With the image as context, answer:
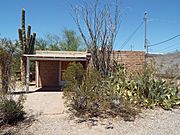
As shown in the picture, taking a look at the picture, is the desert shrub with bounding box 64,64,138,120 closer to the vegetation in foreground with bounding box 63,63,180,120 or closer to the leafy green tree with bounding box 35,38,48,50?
the vegetation in foreground with bounding box 63,63,180,120

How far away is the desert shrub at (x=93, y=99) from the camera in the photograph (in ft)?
26.3

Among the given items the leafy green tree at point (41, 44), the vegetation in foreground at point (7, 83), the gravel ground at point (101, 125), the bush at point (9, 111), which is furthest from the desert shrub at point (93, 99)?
the leafy green tree at point (41, 44)

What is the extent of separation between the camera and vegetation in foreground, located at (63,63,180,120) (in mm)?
8078

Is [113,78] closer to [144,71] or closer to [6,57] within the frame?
[144,71]

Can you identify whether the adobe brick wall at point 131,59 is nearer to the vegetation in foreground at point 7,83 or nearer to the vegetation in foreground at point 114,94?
the vegetation in foreground at point 114,94

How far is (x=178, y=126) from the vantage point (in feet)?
23.4

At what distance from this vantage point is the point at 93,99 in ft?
26.8

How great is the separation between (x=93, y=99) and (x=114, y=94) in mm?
923

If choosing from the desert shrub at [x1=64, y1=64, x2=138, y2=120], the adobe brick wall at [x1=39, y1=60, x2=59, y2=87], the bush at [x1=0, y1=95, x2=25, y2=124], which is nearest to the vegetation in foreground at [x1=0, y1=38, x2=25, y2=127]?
the bush at [x1=0, y1=95, x2=25, y2=124]

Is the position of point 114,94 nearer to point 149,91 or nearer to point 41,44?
point 149,91

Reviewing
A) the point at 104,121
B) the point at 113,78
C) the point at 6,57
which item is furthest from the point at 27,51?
the point at 104,121

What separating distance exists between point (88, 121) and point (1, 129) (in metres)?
2.74

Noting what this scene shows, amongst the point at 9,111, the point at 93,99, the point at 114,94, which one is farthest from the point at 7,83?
the point at 114,94

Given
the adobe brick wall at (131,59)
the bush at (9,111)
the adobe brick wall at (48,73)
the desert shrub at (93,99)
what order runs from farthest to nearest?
1. the adobe brick wall at (48,73)
2. the adobe brick wall at (131,59)
3. the desert shrub at (93,99)
4. the bush at (9,111)
